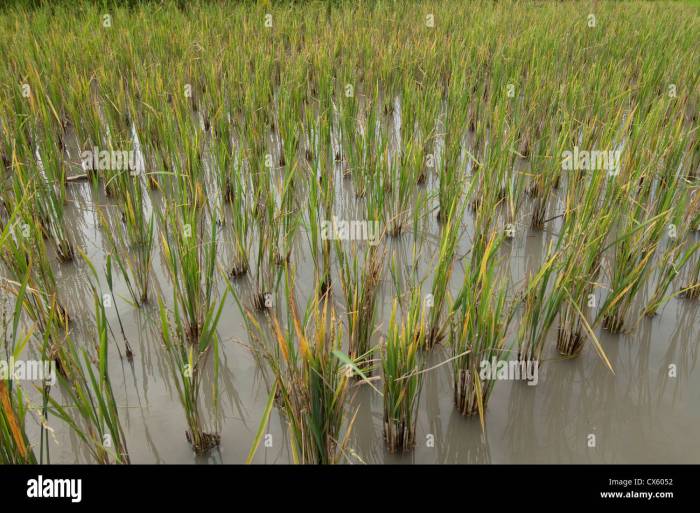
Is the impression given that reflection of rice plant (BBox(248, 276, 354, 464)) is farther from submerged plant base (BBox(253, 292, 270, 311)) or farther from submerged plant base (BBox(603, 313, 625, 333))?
submerged plant base (BBox(603, 313, 625, 333))

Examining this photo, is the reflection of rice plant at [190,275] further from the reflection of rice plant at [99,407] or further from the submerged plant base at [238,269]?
the reflection of rice plant at [99,407]

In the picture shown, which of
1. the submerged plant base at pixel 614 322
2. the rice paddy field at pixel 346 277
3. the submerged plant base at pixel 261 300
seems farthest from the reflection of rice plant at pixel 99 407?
the submerged plant base at pixel 614 322

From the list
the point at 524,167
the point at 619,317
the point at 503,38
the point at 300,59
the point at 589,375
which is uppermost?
the point at 503,38

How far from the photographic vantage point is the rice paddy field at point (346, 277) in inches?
54.5

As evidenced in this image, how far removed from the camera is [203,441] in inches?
54.1

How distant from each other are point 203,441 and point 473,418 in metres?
0.77

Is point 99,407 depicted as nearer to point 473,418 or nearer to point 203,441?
point 203,441

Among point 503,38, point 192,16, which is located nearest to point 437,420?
point 503,38

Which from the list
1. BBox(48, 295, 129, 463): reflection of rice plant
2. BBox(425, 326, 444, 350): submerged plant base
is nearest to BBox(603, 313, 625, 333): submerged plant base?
BBox(425, 326, 444, 350): submerged plant base

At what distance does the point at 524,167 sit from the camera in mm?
2953

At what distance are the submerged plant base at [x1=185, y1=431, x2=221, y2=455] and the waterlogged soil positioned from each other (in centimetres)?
2

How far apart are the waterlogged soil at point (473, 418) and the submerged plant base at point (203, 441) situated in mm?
19

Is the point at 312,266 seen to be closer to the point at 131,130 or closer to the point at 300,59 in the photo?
the point at 131,130
